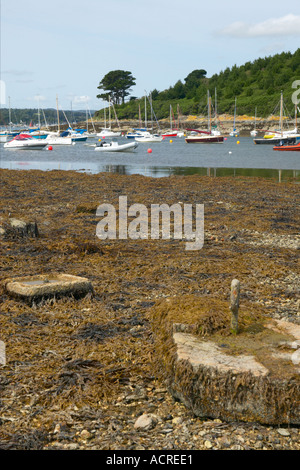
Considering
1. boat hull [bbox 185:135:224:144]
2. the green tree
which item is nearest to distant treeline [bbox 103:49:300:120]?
the green tree

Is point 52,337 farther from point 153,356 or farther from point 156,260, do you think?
point 156,260

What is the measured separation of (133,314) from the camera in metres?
5.92

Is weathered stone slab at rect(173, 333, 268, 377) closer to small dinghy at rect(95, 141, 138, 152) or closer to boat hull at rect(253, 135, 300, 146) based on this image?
small dinghy at rect(95, 141, 138, 152)

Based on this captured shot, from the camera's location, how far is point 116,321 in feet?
18.6

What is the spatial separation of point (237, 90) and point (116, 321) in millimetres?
135878

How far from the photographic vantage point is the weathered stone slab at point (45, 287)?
604cm

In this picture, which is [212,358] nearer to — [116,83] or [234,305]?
[234,305]

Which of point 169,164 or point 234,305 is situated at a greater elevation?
point 234,305

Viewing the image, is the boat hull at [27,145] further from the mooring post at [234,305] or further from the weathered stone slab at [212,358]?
the weathered stone slab at [212,358]

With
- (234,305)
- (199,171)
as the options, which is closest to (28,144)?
(199,171)

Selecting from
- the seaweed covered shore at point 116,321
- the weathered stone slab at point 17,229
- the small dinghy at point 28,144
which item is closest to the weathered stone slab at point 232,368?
the seaweed covered shore at point 116,321

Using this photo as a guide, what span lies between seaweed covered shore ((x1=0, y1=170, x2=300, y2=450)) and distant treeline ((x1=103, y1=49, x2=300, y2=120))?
104 metres

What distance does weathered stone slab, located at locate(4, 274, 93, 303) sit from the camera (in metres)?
6.04

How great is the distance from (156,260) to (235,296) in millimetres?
3864
